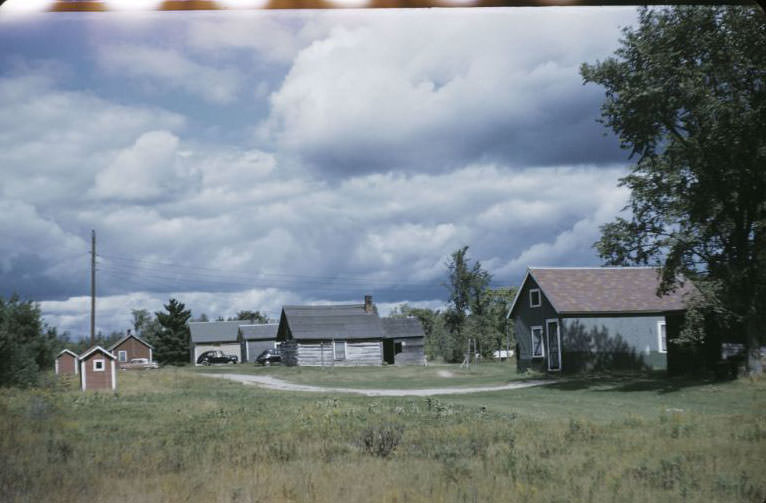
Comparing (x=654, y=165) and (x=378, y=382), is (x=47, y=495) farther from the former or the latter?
(x=654, y=165)

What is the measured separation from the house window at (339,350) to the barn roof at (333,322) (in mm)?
131

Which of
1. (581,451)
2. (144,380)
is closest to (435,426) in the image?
(581,451)

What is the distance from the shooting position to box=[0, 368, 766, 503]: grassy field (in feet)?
22.1

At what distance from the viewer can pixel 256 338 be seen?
39.1 feet

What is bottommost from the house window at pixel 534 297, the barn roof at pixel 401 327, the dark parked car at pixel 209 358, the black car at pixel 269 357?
the black car at pixel 269 357

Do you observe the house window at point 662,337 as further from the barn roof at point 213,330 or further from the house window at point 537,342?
the barn roof at point 213,330

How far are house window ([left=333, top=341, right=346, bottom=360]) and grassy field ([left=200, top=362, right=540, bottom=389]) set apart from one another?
0.29m

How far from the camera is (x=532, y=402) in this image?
1188 centimetres

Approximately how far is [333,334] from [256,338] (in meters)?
1.67

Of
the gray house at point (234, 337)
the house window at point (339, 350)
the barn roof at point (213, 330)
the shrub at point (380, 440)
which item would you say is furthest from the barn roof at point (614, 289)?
the shrub at point (380, 440)

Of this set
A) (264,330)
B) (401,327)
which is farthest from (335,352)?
(264,330)

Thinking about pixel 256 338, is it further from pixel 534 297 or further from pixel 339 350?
pixel 534 297

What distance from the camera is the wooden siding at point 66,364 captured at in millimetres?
9297

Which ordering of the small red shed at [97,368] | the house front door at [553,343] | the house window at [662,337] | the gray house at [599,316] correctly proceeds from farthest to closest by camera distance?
the house front door at [553,343] → the gray house at [599,316] → the house window at [662,337] → the small red shed at [97,368]
